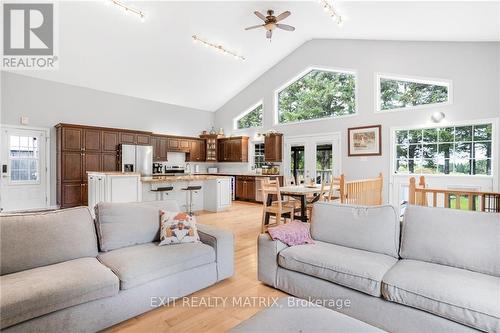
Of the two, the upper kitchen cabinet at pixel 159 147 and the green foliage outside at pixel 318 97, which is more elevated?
the green foliage outside at pixel 318 97

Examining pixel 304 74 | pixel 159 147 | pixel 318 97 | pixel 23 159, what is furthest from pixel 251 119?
pixel 23 159

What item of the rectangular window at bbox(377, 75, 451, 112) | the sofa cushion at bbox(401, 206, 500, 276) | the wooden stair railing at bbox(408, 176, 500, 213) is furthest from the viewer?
the rectangular window at bbox(377, 75, 451, 112)

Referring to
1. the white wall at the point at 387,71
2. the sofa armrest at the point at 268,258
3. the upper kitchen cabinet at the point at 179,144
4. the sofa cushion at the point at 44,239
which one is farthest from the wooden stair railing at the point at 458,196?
the upper kitchen cabinet at the point at 179,144

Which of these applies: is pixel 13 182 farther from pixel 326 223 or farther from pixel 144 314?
pixel 326 223

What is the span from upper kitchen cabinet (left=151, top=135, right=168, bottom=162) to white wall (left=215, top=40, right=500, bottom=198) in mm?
3306

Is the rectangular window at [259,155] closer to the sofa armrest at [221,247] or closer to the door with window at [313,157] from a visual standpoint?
the door with window at [313,157]

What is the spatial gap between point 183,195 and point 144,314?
4.05 meters

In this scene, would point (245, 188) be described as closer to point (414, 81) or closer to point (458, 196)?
point (414, 81)

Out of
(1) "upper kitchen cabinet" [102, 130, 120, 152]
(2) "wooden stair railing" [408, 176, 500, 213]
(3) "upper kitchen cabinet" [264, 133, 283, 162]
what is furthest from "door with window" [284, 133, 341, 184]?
(1) "upper kitchen cabinet" [102, 130, 120, 152]

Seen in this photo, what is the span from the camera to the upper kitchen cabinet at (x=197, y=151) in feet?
30.5

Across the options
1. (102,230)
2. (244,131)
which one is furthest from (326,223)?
(244,131)

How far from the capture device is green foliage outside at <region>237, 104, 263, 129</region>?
9059 mm

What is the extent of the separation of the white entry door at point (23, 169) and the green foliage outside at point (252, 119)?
5.68 m

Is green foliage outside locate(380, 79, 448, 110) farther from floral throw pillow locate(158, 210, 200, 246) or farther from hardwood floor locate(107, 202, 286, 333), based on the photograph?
floral throw pillow locate(158, 210, 200, 246)
